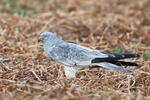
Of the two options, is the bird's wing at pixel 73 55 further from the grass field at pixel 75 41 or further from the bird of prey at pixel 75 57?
the grass field at pixel 75 41

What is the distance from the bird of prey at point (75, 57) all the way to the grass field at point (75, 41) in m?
0.22

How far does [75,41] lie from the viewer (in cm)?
712

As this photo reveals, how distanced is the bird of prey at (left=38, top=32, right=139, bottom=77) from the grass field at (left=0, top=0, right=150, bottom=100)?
222 millimetres

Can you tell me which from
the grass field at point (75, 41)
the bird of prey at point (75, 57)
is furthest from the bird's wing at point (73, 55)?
the grass field at point (75, 41)

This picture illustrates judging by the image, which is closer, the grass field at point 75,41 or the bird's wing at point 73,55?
the grass field at point 75,41

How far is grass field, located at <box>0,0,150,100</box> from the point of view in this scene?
4293 mm

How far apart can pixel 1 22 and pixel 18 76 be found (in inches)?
102

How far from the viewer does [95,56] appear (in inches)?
187

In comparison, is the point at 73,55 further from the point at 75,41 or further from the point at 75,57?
the point at 75,41

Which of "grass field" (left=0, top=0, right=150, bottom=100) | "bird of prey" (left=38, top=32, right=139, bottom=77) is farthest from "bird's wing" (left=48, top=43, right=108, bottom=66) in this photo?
"grass field" (left=0, top=0, right=150, bottom=100)

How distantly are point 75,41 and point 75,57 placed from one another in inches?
91.4

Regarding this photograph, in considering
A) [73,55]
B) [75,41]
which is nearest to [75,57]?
[73,55]

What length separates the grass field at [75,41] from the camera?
4.29 meters

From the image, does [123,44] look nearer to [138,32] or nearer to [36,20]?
[138,32]
